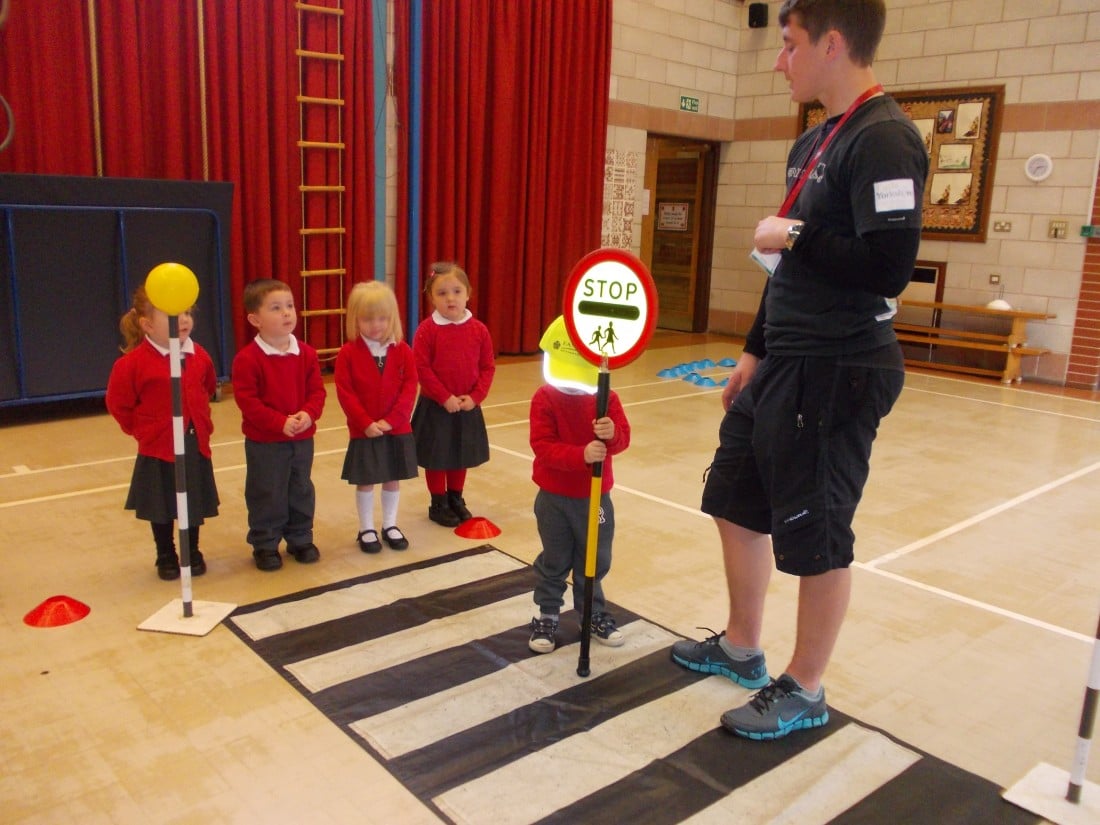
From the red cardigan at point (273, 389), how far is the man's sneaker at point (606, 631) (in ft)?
3.96

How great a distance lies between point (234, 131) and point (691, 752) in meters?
5.27

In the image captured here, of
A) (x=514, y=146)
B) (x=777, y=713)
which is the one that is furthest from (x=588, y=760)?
(x=514, y=146)

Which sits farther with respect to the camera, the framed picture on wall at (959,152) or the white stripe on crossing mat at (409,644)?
the framed picture on wall at (959,152)

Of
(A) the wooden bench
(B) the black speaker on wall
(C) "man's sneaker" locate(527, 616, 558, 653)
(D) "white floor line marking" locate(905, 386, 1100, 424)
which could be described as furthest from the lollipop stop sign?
Result: (B) the black speaker on wall

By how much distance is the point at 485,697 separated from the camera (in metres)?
2.31

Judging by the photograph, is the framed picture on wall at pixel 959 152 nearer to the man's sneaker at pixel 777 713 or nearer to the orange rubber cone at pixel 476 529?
the orange rubber cone at pixel 476 529

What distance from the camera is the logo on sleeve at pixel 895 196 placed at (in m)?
1.78

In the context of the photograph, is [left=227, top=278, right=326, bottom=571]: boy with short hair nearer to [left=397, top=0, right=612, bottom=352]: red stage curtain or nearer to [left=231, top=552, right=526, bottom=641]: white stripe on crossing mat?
[left=231, top=552, right=526, bottom=641]: white stripe on crossing mat

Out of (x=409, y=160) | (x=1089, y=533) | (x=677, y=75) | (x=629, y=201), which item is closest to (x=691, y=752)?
(x=1089, y=533)

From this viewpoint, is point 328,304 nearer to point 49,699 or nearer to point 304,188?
point 304,188

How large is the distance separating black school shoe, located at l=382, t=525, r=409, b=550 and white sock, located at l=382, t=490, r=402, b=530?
0.07 feet

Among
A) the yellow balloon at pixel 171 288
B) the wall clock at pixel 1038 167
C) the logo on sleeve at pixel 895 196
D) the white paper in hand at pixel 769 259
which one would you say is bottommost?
the yellow balloon at pixel 171 288

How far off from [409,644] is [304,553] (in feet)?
2.58

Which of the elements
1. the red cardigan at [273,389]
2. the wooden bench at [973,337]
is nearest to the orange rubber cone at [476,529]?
the red cardigan at [273,389]
